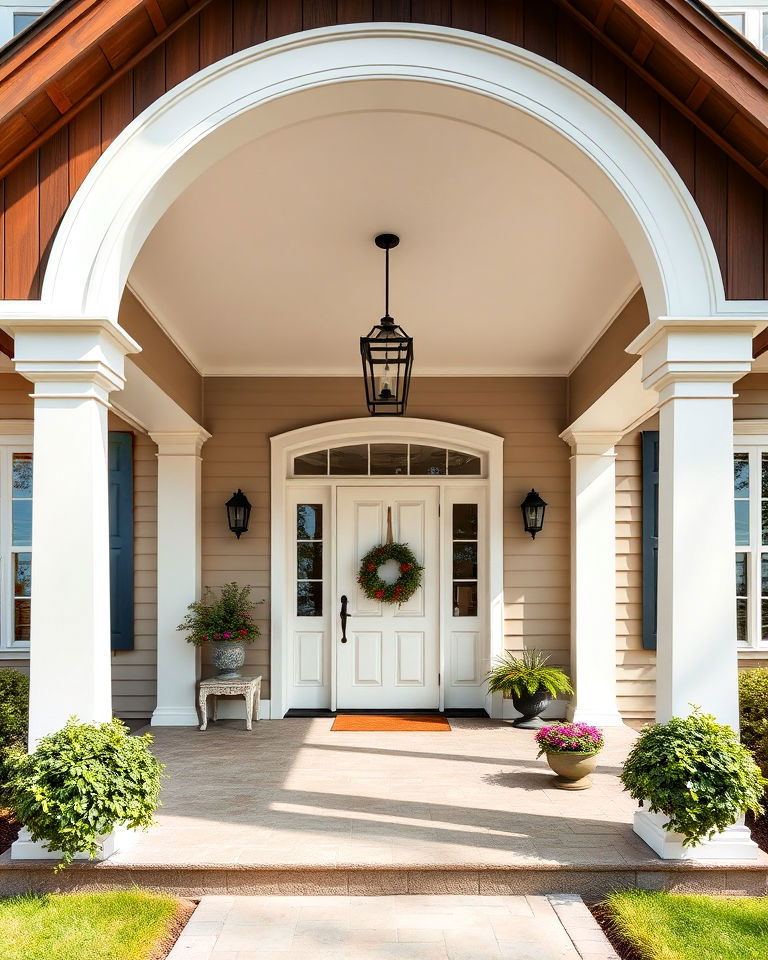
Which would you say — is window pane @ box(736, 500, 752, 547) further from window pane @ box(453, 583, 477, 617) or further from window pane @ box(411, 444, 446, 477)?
window pane @ box(411, 444, 446, 477)

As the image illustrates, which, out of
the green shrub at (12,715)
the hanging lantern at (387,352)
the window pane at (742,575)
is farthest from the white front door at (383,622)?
the green shrub at (12,715)

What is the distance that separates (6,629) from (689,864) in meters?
5.33

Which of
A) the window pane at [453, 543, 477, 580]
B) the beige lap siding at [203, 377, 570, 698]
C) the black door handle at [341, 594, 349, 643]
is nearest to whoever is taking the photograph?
the beige lap siding at [203, 377, 570, 698]

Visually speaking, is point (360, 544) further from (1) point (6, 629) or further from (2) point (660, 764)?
(2) point (660, 764)

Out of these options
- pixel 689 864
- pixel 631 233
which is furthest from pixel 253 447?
pixel 689 864

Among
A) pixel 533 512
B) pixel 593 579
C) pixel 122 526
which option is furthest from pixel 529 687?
pixel 122 526

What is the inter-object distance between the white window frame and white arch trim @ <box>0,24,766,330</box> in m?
3.57

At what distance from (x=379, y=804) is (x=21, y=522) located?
3948mm

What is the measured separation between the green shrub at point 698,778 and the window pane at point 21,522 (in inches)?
203

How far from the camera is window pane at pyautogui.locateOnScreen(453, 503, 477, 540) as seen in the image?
719 cm

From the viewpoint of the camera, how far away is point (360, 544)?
7129 millimetres

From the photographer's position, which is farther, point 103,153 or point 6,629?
point 6,629

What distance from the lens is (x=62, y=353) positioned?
3.24 m

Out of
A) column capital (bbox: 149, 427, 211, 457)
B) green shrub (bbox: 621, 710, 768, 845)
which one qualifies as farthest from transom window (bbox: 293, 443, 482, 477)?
green shrub (bbox: 621, 710, 768, 845)
